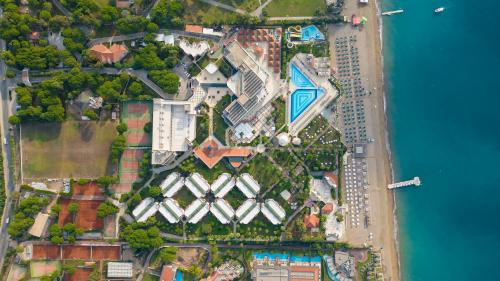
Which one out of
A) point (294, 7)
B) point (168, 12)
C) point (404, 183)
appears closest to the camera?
point (168, 12)

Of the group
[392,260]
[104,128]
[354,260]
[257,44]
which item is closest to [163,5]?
[257,44]

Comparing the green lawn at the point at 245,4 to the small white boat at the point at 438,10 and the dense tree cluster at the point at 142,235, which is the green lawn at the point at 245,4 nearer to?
the small white boat at the point at 438,10

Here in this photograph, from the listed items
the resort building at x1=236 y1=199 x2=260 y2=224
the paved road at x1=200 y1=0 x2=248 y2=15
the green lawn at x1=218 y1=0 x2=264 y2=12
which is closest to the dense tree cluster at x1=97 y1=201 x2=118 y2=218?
the resort building at x1=236 y1=199 x2=260 y2=224

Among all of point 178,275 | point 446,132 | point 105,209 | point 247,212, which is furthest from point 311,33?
point 178,275

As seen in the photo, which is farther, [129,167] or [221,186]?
[129,167]

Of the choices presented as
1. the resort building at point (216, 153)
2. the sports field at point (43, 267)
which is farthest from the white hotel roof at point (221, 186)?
the sports field at point (43, 267)

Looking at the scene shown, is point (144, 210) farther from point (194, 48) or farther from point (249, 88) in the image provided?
point (194, 48)

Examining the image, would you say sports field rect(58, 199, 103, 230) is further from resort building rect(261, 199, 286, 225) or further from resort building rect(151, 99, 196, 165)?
resort building rect(261, 199, 286, 225)
